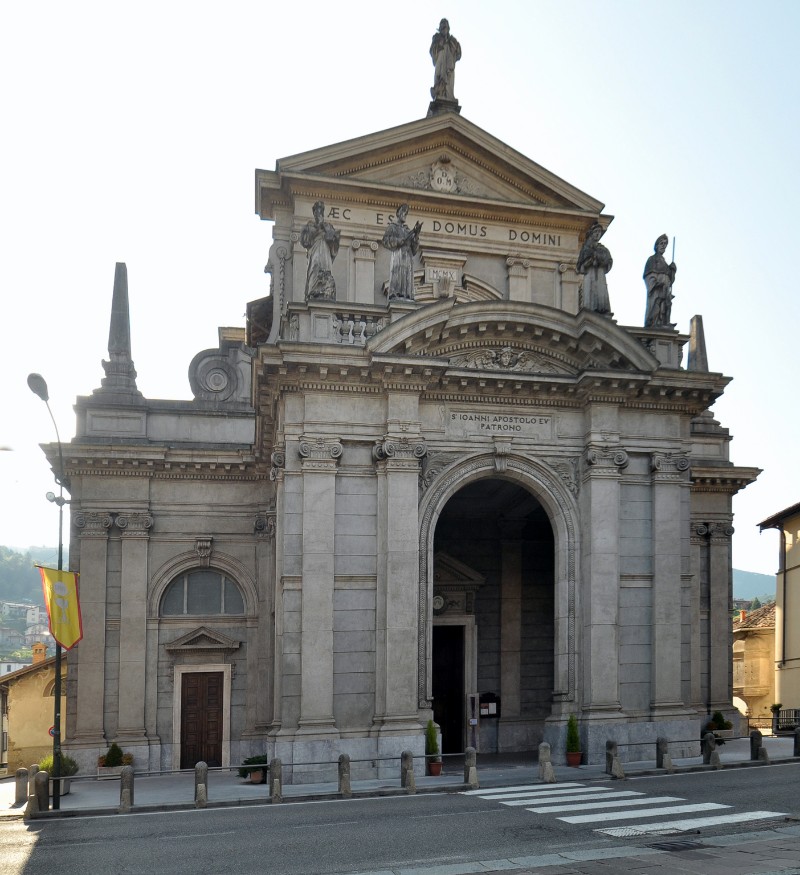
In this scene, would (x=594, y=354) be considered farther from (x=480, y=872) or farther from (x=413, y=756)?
(x=480, y=872)

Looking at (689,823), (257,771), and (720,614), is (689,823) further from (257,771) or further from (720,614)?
(720,614)

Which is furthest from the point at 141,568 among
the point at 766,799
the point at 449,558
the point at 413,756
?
the point at 766,799

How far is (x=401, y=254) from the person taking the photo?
2531 centimetres

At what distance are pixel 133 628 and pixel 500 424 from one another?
13301 millimetres

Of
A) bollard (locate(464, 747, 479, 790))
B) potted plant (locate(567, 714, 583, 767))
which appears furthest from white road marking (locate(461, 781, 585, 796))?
potted plant (locate(567, 714, 583, 767))

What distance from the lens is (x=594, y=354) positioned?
1020 inches

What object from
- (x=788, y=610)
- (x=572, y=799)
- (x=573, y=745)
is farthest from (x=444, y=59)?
(x=788, y=610)

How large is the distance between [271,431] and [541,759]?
38.3 feet

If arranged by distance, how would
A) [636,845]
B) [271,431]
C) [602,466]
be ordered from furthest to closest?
1. [271,431]
2. [602,466]
3. [636,845]

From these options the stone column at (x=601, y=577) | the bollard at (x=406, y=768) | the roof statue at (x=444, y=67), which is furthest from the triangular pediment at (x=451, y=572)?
the roof statue at (x=444, y=67)

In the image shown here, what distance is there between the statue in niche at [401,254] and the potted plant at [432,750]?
1027cm

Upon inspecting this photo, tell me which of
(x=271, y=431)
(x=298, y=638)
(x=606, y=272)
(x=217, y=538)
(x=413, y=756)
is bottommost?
(x=413, y=756)

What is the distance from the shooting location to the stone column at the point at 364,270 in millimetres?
30500

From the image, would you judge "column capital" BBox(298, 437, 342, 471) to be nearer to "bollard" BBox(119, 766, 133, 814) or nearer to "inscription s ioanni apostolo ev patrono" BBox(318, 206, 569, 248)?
"bollard" BBox(119, 766, 133, 814)
